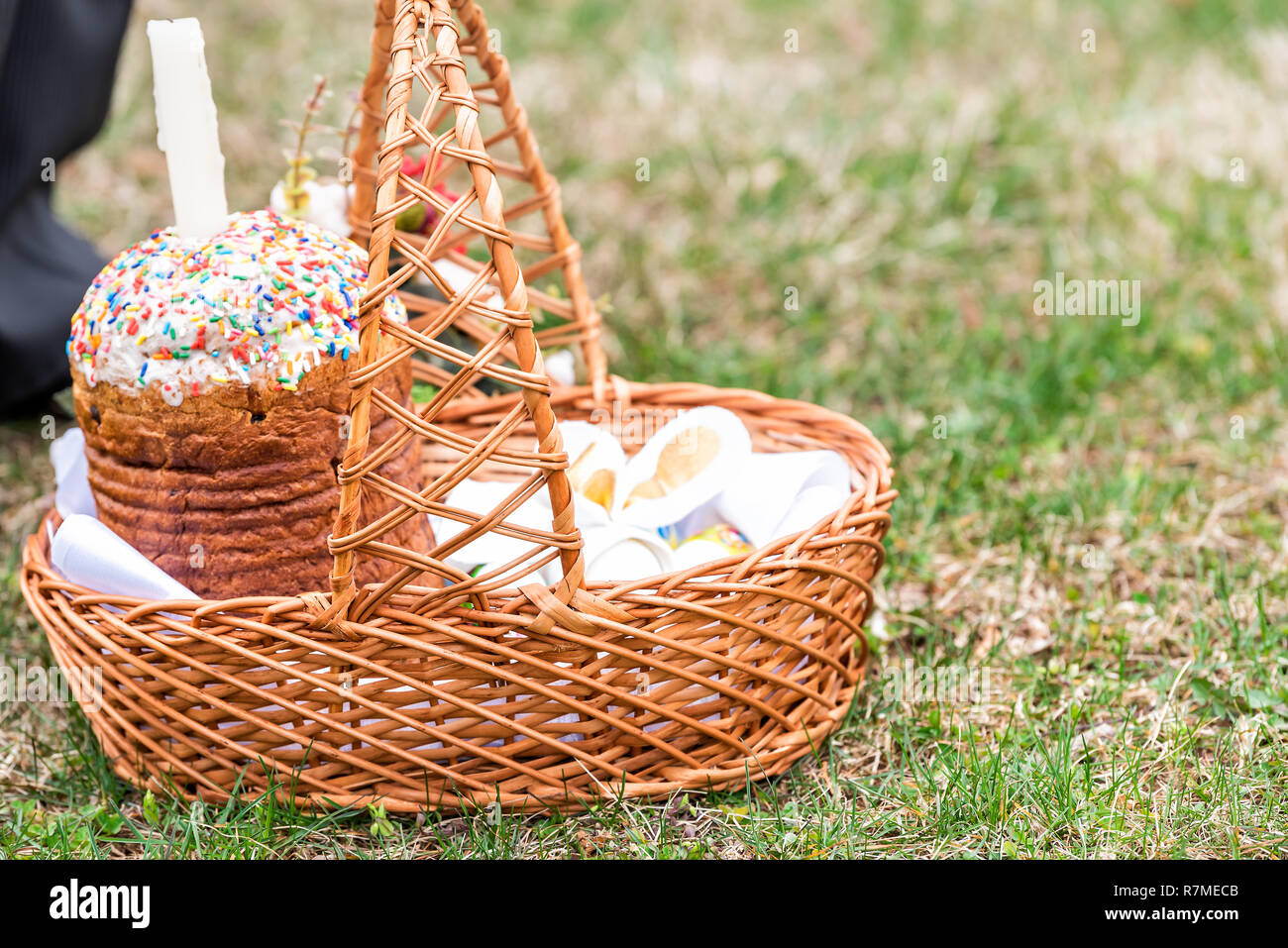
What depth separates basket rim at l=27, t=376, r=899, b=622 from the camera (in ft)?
5.01

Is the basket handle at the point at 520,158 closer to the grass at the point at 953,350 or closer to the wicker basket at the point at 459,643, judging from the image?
the wicker basket at the point at 459,643

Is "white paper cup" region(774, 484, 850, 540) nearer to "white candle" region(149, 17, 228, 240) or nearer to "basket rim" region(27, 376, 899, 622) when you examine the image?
"basket rim" region(27, 376, 899, 622)

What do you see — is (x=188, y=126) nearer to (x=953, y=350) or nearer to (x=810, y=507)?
(x=810, y=507)

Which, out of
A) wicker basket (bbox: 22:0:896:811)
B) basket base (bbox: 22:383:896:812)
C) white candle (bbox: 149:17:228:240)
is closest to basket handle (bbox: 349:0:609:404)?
wicker basket (bbox: 22:0:896:811)

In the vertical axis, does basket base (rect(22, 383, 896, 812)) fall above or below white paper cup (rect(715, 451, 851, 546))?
below

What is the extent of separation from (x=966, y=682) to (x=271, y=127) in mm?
3451

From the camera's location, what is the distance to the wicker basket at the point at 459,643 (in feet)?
4.70

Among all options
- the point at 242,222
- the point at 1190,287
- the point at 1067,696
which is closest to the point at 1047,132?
the point at 1190,287

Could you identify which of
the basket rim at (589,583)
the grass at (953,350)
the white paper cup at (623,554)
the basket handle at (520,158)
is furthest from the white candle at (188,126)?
the grass at (953,350)

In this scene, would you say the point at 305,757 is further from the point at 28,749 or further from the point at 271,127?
the point at 271,127

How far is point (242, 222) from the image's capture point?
1.78 m

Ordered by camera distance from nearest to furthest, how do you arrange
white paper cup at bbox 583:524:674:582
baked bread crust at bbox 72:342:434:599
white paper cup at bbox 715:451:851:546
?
baked bread crust at bbox 72:342:434:599 < white paper cup at bbox 583:524:674:582 < white paper cup at bbox 715:451:851:546

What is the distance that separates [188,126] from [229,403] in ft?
1.38

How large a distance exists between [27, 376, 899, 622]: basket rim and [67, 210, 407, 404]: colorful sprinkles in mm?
302
